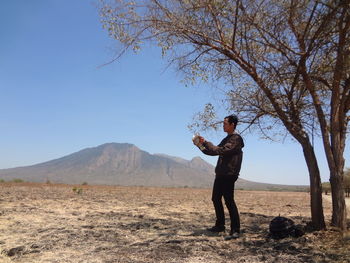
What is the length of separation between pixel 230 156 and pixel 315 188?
2098mm

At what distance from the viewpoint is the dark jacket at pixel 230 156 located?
260 inches

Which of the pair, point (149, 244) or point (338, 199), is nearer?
point (149, 244)

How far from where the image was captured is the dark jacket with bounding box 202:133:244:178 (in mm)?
6605

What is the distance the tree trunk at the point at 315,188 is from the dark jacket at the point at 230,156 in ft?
5.48

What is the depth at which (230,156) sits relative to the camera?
6.75 m

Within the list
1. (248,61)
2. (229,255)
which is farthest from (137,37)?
(229,255)

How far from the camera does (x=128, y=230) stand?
7570mm

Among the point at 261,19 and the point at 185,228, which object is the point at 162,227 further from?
the point at 261,19

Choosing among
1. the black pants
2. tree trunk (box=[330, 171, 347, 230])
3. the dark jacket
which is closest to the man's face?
the dark jacket

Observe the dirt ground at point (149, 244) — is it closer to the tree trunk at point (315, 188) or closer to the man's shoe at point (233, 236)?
the man's shoe at point (233, 236)

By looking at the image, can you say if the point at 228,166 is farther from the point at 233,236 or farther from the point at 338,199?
the point at 338,199

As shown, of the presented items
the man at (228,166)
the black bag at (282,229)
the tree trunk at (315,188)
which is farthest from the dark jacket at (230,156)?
the tree trunk at (315,188)

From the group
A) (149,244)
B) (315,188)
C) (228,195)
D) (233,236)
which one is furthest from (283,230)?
(149,244)

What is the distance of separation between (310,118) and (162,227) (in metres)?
4.39
